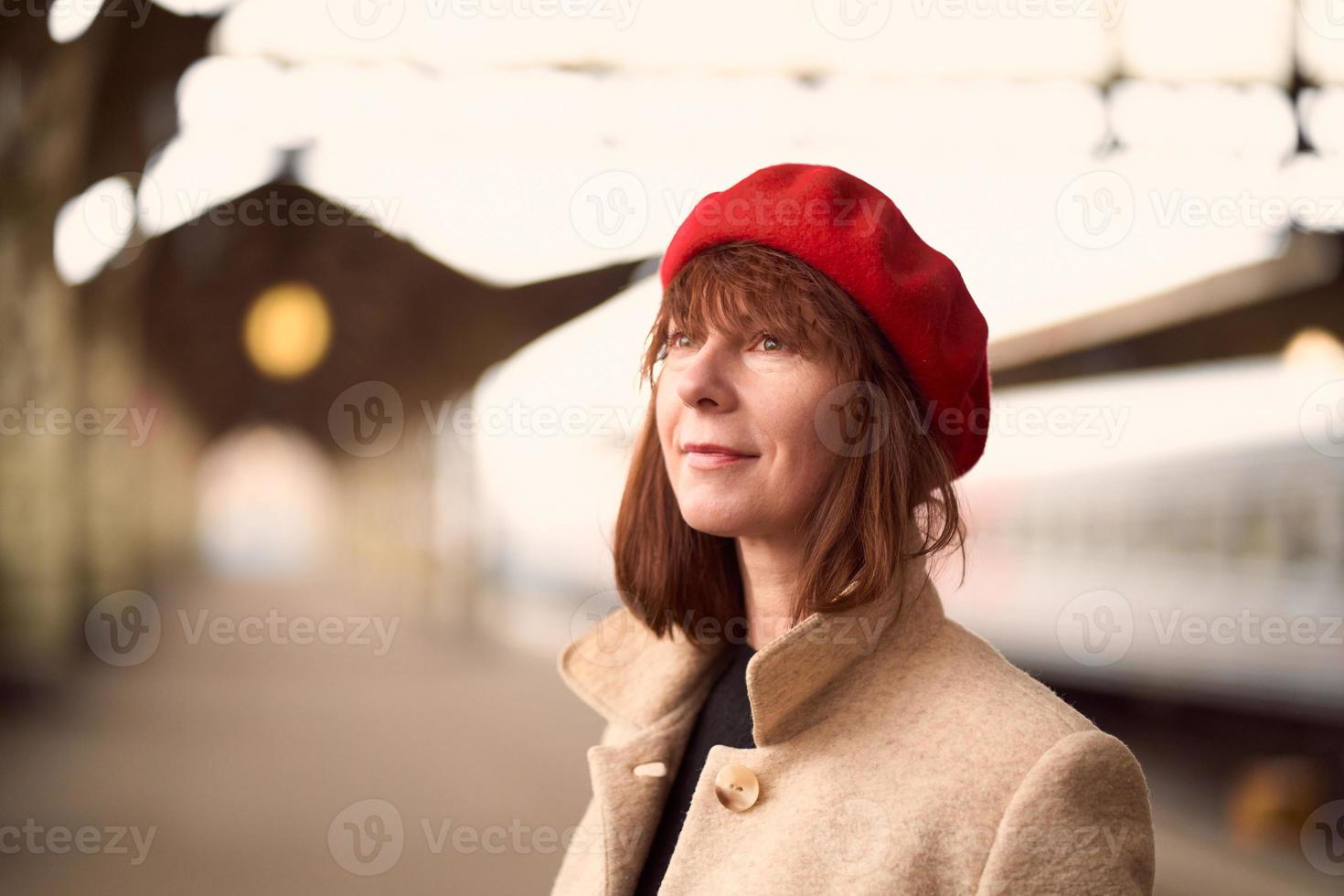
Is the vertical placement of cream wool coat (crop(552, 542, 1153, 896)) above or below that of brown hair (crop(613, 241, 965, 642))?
below

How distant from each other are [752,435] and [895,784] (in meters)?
0.45

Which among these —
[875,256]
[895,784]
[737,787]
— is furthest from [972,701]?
[875,256]

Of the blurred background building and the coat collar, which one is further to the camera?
the blurred background building

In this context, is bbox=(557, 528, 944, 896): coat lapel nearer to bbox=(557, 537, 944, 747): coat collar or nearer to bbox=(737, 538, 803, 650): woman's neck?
bbox=(557, 537, 944, 747): coat collar

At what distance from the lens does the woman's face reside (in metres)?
1.42

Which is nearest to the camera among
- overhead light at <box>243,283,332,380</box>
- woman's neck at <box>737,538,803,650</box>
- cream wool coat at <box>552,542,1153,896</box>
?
cream wool coat at <box>552,542,1153,896</box>

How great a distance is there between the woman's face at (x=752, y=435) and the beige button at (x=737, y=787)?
30 centimetres

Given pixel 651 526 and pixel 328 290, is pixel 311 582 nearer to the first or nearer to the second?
pixel 328 290

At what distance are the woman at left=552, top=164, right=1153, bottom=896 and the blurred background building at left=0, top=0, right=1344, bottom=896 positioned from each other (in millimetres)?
421

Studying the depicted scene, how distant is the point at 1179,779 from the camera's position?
6.82m

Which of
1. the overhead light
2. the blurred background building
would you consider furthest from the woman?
the overhead light

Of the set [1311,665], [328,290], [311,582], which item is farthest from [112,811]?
[311,582]

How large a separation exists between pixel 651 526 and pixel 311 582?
28.2m

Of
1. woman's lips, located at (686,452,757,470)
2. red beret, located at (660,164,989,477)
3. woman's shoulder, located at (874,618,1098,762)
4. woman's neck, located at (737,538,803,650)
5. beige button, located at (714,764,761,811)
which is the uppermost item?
red beret, located at (660,164,989,477)
